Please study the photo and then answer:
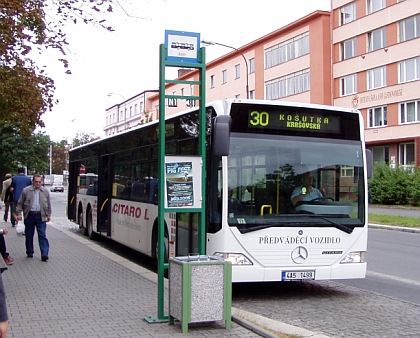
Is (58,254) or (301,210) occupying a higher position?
(301,210)

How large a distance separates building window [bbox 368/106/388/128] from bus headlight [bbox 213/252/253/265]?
3808 cm

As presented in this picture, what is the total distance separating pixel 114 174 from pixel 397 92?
32990 mm

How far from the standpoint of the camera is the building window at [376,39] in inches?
1748

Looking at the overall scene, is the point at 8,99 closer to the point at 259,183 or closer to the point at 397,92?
the point at 259,183

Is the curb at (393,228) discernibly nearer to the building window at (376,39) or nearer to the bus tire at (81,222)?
the bus tire at (81,222)

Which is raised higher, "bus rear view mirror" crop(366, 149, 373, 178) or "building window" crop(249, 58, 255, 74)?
"building window" crop(249, 58, 255, 74)

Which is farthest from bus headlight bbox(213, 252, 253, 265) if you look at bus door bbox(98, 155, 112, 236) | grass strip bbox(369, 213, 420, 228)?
grass strip bbox(369, 213, 420, 228)

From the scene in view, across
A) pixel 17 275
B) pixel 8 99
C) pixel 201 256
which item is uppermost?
pixel 8 99

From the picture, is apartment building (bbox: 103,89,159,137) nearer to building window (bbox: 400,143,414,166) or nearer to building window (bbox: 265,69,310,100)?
building window (bbox: 265,69,310,100)

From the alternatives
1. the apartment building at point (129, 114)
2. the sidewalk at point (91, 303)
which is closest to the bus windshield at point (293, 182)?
the sidewalk at point (91, 303)

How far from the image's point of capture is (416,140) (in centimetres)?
4128

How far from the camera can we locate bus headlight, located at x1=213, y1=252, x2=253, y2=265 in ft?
27.0

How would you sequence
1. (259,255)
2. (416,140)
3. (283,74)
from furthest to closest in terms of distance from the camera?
(283,74)
(416,140)
(259,255)

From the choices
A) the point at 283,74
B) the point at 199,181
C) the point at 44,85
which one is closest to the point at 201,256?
the point at 199,181
